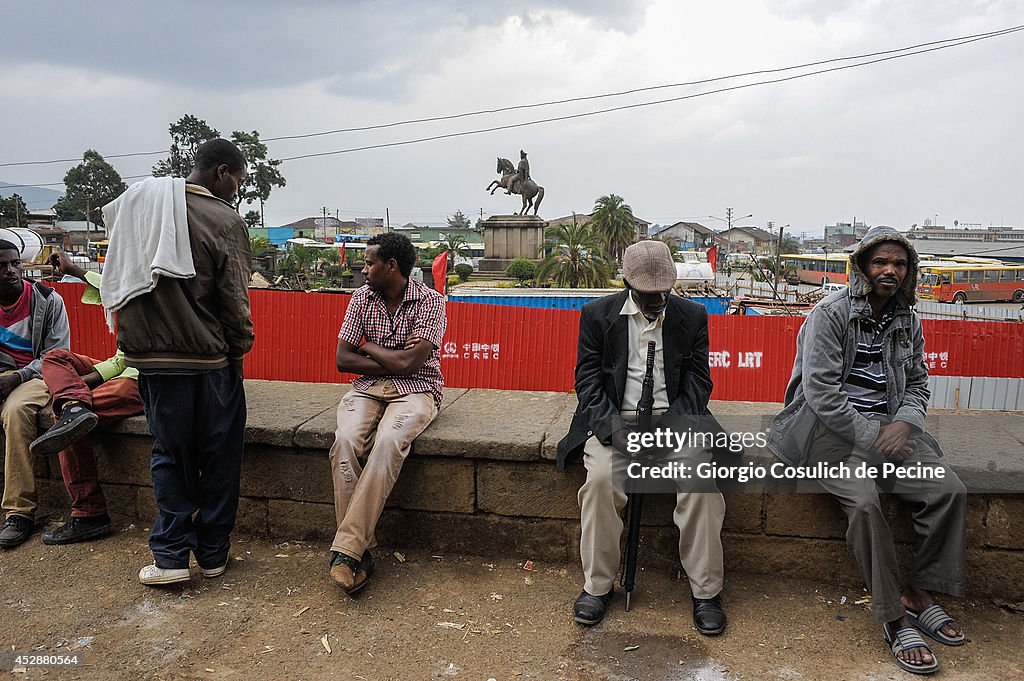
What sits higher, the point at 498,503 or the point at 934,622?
the point at 498,503

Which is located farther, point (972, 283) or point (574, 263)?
point (972, 283)

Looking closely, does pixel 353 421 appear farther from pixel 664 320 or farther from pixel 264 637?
pixel 664 320

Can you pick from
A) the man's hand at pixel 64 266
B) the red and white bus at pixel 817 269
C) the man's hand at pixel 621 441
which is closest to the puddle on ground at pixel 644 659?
the man's hand at pixel 621 441

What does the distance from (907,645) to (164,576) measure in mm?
2852

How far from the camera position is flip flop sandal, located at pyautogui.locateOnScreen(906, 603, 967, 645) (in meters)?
2.56

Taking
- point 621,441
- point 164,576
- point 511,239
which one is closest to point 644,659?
point 621,441

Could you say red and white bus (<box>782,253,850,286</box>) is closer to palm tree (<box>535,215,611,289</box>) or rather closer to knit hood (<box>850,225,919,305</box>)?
palm tree (<box>535,215,611,289</box>)

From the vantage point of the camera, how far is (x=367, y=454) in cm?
309

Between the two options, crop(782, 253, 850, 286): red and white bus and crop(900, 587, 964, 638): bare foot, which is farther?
crop(782, 253, 850, 286): red and white bus

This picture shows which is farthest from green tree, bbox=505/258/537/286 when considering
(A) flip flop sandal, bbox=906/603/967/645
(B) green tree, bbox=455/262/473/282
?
(A) flip flop sandal, bbox=906/603/967/645

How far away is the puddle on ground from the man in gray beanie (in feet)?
2.18

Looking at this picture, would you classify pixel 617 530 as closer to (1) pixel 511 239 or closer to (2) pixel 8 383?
(2) pixel 8 383

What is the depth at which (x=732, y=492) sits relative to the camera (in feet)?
9.90

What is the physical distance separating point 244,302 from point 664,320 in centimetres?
180
